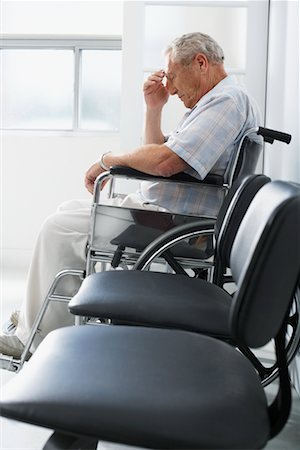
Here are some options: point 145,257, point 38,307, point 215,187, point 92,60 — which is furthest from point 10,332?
point 92,60

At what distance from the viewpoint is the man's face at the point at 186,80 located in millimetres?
2592

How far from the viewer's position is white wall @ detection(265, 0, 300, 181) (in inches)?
102

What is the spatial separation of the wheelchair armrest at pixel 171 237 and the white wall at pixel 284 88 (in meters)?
0.45

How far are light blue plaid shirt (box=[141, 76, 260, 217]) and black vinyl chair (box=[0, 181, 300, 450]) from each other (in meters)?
1.02

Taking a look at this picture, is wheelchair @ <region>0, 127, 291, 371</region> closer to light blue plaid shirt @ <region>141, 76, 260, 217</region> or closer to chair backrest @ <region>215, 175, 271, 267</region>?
light blue plaid shirt @ <region>141, 76, 260, 217</region>

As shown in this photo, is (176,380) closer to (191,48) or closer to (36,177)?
(191,48)

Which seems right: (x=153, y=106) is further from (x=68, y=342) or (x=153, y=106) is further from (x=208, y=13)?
(x=68, y=342)

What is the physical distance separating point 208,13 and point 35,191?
8.39 feet

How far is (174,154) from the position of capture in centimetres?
225

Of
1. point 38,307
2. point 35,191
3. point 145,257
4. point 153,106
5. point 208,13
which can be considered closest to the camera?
point 145,257

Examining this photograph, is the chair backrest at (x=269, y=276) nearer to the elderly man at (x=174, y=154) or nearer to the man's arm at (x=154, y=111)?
the elderly man at (x=174, y=154)

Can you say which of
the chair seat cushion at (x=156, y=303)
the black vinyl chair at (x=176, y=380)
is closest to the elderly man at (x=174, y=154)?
the chair seat cushion at (x=156, y=303)

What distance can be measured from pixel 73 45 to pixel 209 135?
12.3ft

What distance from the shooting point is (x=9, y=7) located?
220 inches
